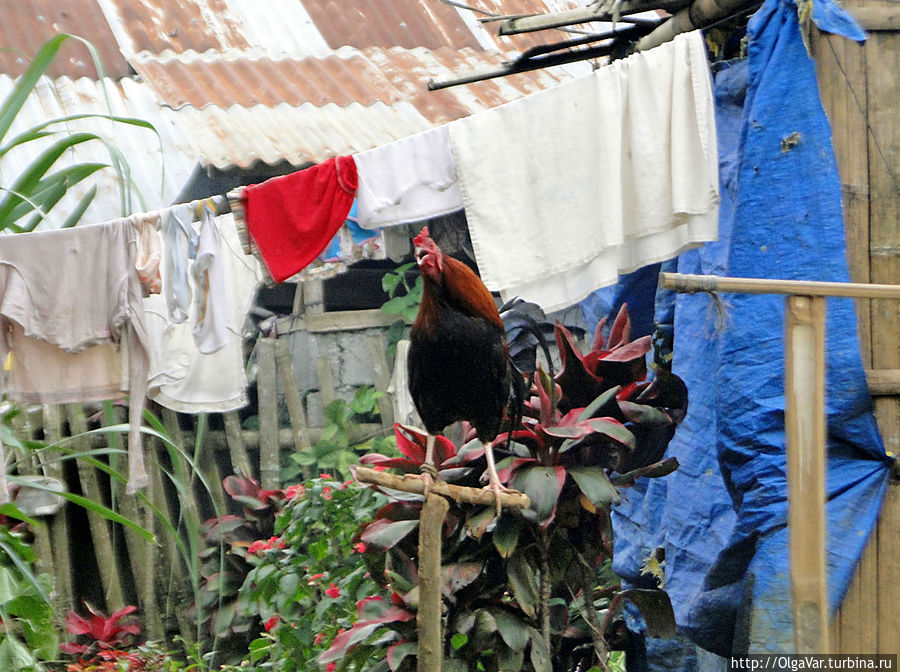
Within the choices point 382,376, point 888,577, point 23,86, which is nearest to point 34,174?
point 23,86

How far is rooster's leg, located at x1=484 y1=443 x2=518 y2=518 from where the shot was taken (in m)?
3.02

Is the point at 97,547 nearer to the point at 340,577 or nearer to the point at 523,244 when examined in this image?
the point at 340,577

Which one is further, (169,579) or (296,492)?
(169,579)

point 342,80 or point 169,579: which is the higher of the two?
point 342,80

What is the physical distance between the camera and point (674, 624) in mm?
3203

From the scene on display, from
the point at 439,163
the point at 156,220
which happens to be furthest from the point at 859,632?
the point at 156,220

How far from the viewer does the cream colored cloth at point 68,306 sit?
3291 millimetres

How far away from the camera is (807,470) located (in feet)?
6.95

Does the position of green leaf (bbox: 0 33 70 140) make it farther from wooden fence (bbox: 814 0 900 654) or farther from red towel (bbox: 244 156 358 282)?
wooden fence (bbox: 814 0 900 654)

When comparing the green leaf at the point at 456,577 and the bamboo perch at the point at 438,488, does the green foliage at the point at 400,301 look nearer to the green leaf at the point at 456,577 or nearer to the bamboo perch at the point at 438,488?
the green leaf at the point at 456,577

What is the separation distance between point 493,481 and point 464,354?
0.45 meters

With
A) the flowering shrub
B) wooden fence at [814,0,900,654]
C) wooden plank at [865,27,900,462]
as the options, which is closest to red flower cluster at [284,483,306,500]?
the flowering shrub

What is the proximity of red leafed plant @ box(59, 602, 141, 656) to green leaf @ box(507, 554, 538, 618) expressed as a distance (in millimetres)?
2541

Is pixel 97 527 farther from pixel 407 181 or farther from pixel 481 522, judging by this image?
pixel 407 181
